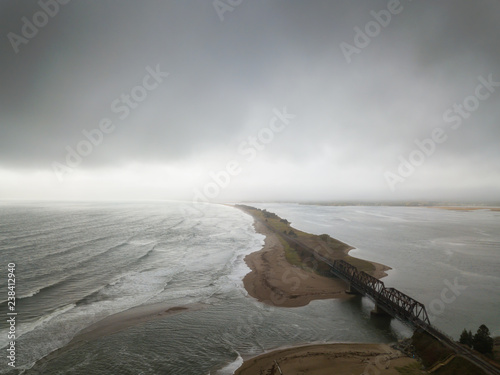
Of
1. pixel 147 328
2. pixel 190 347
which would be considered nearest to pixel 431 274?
pixel 190 347

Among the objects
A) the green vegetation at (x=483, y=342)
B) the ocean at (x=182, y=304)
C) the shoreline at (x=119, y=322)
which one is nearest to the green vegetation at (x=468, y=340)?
the green vegetation at (x=483, y=342)

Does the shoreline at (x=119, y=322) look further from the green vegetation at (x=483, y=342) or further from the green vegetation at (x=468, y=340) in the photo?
the green vegetation at (x=483, y=342)

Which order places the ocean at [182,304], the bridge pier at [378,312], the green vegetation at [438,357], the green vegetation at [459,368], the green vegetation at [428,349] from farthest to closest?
the bridge pier at [378,312] < the ocean at [182,304] < the green vegetation at [428,349] < the green vegetation at [438,357] < the green vegetation at [459,368]

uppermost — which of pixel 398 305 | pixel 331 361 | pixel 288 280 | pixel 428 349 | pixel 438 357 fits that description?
pixel 398 305

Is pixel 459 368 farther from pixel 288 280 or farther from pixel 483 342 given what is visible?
pixel 288 280

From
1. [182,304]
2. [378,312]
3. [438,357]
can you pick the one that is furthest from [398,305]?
[182,304]

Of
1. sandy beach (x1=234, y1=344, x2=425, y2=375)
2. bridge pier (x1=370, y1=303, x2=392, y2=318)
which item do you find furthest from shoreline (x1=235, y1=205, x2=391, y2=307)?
sandy beach (x1=234, y1=344, x2=425, y2=375)

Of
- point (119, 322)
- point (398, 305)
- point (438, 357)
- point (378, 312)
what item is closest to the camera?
point (438, 357)

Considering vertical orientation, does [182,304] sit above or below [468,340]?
below
